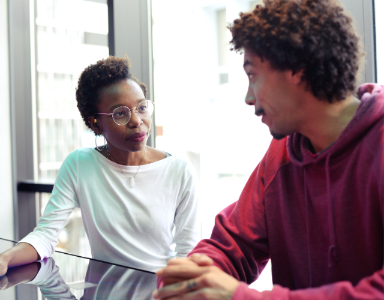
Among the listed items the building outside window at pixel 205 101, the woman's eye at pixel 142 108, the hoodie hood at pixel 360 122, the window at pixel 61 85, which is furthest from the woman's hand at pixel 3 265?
the window at pixel 61 85

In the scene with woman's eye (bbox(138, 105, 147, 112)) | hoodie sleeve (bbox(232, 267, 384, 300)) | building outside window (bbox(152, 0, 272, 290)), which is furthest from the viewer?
building outside window (bbox(152, 0, 272, 290))

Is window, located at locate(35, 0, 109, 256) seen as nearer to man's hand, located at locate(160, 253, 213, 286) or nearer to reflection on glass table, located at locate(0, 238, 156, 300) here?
reflection on glass table, located at locate(0, 238, 156, 300)

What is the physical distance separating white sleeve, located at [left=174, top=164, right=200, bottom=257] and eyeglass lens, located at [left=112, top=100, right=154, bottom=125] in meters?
0.30

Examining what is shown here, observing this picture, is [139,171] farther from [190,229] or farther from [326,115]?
[326,115]

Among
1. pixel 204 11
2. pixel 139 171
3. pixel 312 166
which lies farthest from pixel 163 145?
pixel 312 166

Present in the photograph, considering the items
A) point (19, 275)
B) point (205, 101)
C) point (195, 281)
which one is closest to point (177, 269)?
point (195, 281)

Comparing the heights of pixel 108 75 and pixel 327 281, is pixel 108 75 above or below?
above

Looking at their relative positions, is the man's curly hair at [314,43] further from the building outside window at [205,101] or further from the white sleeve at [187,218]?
the building outside window at [205,101]

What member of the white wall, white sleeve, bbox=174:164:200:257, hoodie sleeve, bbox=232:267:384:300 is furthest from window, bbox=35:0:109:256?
hoodie sleeve, bbox=232:267:384:300

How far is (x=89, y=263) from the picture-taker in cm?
132

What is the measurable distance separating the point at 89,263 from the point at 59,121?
233 centimetres

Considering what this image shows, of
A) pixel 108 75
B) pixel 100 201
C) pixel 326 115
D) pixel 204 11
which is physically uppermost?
pixel 204 11

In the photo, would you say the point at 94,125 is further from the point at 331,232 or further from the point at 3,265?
the point at 331,232

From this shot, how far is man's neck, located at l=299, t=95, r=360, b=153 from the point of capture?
3.10 ft
